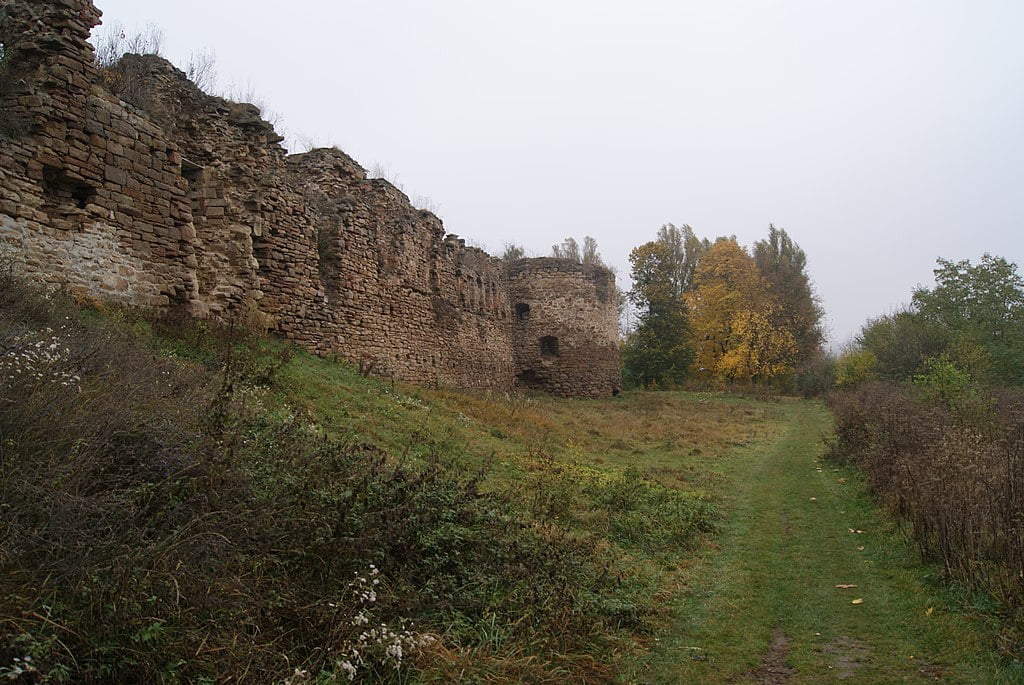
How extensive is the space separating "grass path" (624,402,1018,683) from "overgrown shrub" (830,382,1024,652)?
0.31 meters

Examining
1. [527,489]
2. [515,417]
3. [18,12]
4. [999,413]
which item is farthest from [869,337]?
[18,12]

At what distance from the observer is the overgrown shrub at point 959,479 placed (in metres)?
5.47

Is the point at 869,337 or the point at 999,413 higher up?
the point at 869,337

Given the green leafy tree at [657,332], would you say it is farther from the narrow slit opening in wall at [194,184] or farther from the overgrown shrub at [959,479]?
the narrow slit opening in wall at [194,184]

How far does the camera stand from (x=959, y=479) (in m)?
7.20

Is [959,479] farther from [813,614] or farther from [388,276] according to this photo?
[388,276]

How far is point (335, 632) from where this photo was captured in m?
3.80

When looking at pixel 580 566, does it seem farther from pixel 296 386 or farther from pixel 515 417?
pixel 515 417

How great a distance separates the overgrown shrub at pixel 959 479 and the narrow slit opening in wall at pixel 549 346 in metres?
16.3

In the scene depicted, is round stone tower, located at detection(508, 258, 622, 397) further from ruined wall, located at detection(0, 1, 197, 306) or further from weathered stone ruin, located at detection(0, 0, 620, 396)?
ruined wall, located at detection(0, 1, 197, 306)

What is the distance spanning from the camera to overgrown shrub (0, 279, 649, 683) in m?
3.14

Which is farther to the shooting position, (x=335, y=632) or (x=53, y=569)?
(x=335, y=632)

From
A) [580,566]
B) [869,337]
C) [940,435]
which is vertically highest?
[869,337]

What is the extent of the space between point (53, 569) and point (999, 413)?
14358 millimetres
